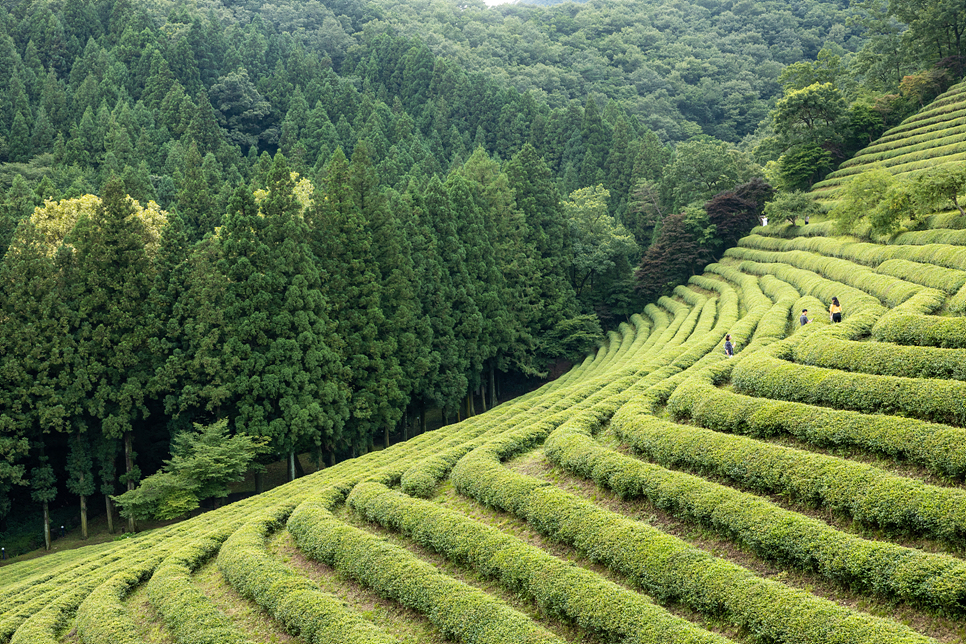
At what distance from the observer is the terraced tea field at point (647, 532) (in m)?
10.9

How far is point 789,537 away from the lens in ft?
38.5

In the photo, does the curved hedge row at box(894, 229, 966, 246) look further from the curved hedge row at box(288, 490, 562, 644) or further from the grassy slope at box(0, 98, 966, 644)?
the curved hedge row at box(288, 490, 562, 644)

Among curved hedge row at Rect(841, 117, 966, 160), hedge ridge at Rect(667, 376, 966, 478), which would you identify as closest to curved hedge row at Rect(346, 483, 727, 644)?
hedge ridge at Rect(667, 376, 966, 478)

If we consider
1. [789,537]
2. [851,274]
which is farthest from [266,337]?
[789,537]

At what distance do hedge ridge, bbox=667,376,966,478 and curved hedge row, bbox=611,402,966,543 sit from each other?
73cm

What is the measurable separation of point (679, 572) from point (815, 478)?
313cm

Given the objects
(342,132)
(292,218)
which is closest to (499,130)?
(342,132)

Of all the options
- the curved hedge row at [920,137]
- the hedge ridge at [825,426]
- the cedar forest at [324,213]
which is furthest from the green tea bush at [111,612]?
the curved hedge row at [920,137]

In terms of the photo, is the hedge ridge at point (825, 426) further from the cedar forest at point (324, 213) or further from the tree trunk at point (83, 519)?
the tree trunk at point (83, 519)

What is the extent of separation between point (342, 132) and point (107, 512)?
158 feet

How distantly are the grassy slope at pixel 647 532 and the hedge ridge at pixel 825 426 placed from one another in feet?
0.15

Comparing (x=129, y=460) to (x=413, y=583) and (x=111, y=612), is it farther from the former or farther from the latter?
(x=413, y=583)

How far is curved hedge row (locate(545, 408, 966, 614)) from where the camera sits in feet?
32.9

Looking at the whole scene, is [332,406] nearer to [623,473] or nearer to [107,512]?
[107,512]
